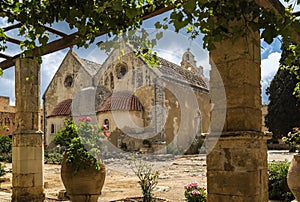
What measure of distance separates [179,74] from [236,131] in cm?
1676

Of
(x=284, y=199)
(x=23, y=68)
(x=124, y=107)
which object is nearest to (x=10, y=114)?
(x=124, y=107)

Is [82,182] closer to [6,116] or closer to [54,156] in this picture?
[54,156]

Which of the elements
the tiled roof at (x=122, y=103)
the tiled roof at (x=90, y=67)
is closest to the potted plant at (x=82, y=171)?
the tiled roof at (x=122, y=103)

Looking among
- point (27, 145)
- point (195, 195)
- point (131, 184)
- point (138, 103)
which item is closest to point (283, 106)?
point (138, 103)

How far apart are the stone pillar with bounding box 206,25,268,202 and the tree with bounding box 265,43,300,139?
22.9 metres

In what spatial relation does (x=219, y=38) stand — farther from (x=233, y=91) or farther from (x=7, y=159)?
(x=7, y=159)

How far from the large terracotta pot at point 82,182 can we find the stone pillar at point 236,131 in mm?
2915

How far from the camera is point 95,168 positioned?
5.67 meters

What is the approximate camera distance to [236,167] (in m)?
3.00

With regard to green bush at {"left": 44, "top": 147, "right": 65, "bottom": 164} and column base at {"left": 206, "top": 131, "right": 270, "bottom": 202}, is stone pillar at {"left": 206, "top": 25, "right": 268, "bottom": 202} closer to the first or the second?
column base at {"left": 206, "top": 131, "right": 270, "bottom": 202}

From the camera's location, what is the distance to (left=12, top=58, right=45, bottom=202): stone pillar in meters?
5.96

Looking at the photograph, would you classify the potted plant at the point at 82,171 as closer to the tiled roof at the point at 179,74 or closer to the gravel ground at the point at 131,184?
the gravel ground at the point at 131,184

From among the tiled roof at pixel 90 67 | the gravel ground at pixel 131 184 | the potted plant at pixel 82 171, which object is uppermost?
the tiled roof at pixel 90 67

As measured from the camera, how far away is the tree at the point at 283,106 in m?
24.8
